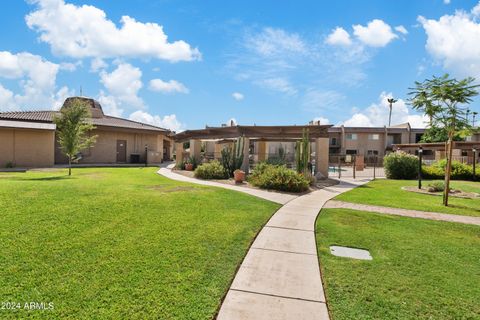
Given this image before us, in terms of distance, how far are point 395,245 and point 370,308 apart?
9.36 feet

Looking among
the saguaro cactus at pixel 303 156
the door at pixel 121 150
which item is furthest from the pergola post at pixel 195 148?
the saguaro cactus at pixel 303 156

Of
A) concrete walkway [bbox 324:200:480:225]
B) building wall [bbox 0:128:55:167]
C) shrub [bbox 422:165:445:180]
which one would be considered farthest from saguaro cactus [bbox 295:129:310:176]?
building wall [bbox 0:128:55:167]

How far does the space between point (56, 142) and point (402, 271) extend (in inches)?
1106

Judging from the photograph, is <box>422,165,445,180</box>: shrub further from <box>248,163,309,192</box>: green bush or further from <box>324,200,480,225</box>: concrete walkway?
<box>324,200,480,225</box>: concrete walkway

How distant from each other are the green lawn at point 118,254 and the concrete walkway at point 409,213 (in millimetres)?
3473

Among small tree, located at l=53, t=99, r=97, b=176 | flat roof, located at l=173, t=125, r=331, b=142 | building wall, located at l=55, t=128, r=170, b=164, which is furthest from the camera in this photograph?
building wall, located at l=55, t=128, r=170, b=164

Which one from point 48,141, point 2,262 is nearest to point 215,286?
point 2,262

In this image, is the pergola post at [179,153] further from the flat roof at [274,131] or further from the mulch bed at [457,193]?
the mulch bed at [457,193]

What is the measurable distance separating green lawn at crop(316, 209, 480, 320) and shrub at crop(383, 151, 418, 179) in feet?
51.2

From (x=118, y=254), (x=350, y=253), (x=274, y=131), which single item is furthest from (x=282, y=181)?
(x=118, y=254)

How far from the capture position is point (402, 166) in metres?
22.1

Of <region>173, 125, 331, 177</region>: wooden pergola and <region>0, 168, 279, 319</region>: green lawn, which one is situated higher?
<region>173, 125, 331, 177</region>: wooden pergola

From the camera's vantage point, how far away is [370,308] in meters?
3.63

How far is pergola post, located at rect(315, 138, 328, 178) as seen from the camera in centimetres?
1916
